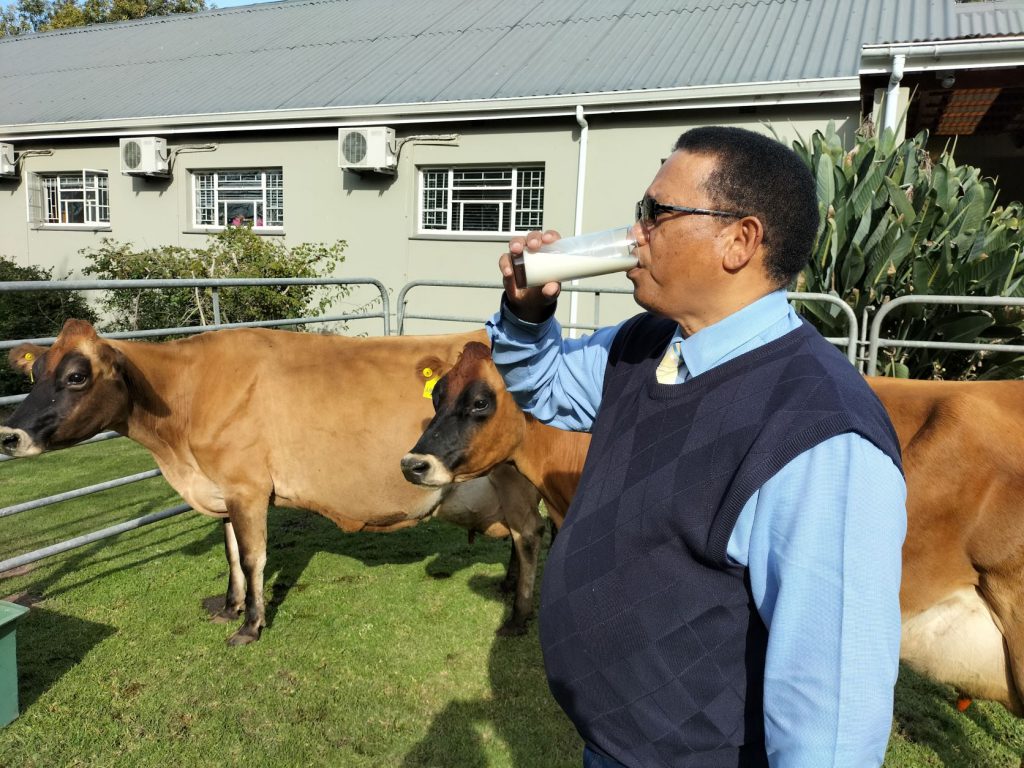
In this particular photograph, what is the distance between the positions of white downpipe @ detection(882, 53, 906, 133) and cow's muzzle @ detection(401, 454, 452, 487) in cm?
760

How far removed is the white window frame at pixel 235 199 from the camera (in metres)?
12.9

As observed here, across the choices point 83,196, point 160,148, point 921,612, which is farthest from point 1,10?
point 921,612

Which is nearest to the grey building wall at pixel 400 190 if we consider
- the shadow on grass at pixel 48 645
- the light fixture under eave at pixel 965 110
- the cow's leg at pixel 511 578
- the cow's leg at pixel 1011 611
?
the light fixture under eave at pixel 965 110

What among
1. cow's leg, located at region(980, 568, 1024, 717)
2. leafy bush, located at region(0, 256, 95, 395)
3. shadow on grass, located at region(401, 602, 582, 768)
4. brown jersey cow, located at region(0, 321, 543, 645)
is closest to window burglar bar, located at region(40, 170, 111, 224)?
leafy bush, located at region(0, 256, 95, 395)

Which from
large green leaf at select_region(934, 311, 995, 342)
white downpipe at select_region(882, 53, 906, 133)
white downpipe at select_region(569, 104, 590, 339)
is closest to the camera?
large green leaf at select_region(934, 311, 995, 342)

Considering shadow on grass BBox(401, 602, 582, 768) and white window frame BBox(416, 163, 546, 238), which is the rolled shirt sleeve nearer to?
shadow on grass BBox(401, 602, 582, 768)

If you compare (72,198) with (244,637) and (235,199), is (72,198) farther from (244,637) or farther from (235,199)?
(244,637)

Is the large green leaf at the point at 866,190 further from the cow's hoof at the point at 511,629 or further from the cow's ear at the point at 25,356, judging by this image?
the cow's ear at the point at 25,356

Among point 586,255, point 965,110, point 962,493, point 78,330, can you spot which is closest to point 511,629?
point 962,493

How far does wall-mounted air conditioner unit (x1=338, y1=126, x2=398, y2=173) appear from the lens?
449 inches

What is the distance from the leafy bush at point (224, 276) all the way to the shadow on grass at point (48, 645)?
655 cm

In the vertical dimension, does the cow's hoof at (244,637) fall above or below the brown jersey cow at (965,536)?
below

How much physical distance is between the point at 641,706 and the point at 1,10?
4101cm

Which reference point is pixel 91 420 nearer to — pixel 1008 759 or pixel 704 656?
pixel 704 656
